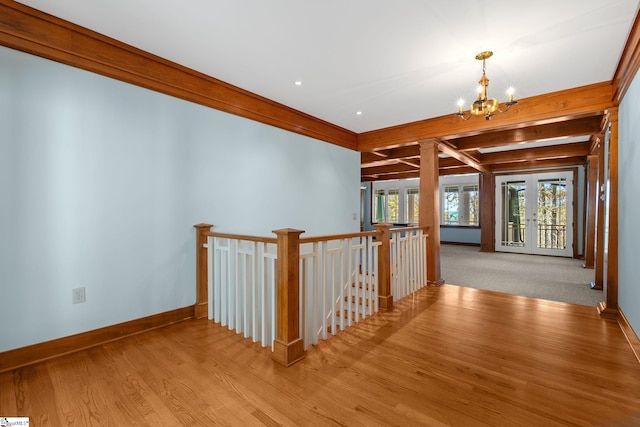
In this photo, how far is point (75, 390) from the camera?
1786mm

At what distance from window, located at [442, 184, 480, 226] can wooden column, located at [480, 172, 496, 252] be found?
3.16ft

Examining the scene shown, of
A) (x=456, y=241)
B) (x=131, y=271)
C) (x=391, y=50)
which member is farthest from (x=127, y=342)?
(x=456, y=241)

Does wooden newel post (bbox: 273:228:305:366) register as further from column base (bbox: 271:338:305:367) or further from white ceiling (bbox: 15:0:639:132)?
white ceiling (bbox: 15:0:639:132)

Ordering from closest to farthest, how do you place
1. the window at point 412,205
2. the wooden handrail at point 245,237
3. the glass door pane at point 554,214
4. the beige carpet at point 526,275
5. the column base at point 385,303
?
the wooden handrail at point 245,237, the column base at point 385,303, the beige carpet at point 526,275, the glass door pane at point 554,214, the window at point 412,205

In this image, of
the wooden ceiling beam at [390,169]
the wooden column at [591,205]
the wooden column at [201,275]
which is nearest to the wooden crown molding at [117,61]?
the wooden column at [201,275]

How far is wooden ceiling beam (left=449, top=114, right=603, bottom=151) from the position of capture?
429 centimetres

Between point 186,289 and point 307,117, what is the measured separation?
283cm

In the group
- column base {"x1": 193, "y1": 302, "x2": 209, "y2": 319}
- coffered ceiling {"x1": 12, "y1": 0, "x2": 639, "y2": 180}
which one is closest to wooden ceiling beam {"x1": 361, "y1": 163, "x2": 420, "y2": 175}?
coffered ceiling {"x1": 12, "y1": 0, "x2": 639, "y2": 180}

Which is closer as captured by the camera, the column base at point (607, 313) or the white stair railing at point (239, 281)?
the white stair railing at point (239, 281)

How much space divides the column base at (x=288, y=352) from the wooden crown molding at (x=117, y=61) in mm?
2566

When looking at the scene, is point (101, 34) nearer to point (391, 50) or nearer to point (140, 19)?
point (140, 19)

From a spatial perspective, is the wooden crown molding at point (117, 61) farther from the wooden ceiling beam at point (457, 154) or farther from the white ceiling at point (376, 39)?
the wooden ceiling beam at point (457, 154)

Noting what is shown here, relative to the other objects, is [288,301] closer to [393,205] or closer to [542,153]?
[542,153]

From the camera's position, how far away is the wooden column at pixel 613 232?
301cm
